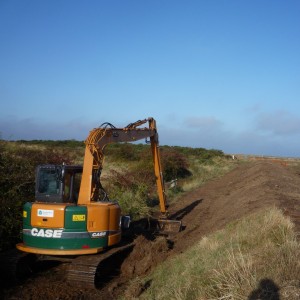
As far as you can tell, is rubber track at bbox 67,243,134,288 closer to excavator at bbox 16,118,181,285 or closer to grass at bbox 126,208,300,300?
excavator at bbox 16,118,181,285

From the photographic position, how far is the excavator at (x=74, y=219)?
Result: 9.27 metres

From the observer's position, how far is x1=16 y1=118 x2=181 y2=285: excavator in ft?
30.4

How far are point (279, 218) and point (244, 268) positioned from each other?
3.61m

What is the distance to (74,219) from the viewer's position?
935 centimetres

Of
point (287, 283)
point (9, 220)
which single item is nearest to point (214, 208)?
point (9, 220)

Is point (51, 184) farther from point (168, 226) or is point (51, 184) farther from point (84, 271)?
point (168, 226)

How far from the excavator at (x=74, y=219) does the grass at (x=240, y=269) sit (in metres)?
1.30

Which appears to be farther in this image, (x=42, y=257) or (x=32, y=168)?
(x=32, y=168)

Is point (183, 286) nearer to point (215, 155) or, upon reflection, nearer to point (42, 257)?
point (42, 257)

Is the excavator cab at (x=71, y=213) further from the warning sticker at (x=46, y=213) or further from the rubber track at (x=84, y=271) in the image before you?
the rubber track at (x=84, y=271)

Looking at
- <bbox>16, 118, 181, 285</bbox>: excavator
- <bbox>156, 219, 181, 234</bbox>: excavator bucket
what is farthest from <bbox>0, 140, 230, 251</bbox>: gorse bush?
<bbox>156, 219, 181, 234</bbox>: excavator bucket

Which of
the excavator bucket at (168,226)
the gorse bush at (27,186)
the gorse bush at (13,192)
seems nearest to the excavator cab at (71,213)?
the gorse bush at (13,192)

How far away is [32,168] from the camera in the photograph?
45.3 feet

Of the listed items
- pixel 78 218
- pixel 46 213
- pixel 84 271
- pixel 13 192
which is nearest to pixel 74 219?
pixel 78 218
